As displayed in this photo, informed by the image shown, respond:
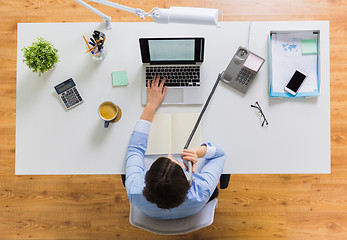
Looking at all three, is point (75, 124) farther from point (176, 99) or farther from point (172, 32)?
point (172, 32)

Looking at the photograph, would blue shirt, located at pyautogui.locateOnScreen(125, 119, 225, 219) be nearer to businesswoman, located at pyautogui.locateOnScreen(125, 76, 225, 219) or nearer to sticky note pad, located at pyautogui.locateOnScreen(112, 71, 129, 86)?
businesswoman, located at pyautogui.locateOnScreen(125, 76, 225, 219)

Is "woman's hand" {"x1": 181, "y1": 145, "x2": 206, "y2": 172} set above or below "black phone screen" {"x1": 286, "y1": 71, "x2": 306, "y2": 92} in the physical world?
below

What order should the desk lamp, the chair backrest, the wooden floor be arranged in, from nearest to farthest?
the desk lamp → the chair backrest → the wooden floor

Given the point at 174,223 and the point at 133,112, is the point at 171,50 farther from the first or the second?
the point at 174,223

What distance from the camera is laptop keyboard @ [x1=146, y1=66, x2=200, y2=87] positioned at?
1398 millimetres

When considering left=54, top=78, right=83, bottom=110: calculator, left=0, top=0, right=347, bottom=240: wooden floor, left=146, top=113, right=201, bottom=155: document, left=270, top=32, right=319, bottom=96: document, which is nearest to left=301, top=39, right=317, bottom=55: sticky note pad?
left=270, top=32, right=319, bottom=96: document

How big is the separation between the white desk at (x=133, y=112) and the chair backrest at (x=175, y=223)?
0.24m

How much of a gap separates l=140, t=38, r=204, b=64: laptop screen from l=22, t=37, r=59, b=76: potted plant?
16.4 inches

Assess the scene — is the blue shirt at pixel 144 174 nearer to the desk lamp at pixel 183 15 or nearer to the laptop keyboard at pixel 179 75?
the laptop keyboard at pixel 179 75

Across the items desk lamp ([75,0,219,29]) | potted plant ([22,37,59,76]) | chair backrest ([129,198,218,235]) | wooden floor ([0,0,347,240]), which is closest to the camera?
desk lamp ([75,0,219,29])

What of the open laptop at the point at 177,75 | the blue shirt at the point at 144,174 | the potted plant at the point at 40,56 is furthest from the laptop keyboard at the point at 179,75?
the potted plant at the point at 40,56

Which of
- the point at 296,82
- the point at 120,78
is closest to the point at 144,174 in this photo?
the point at 120,78

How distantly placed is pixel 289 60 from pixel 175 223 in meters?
0.90

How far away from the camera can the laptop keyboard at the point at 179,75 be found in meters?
1.40
